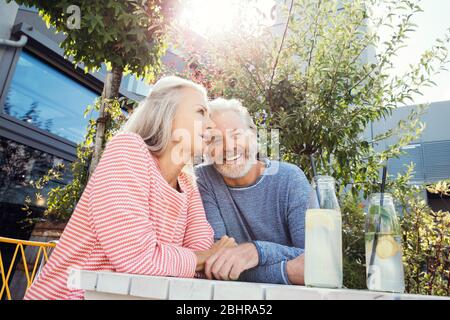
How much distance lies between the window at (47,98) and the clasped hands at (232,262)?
4.18 meters

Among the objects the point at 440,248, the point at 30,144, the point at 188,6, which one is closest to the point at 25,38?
the point at 30,144

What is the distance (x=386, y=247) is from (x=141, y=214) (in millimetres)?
606

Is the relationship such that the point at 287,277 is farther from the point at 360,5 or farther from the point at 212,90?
the point at 360,5

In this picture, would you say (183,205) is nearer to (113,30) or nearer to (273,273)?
(273,273)

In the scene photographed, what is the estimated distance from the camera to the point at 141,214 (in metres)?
0.91

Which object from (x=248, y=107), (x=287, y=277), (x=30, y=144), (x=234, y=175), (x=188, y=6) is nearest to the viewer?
(x=287, y=277)

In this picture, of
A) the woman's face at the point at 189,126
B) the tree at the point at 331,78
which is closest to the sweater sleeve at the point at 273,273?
the woman's face at the point at 189,126

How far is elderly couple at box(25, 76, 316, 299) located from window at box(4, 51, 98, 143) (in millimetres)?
3700

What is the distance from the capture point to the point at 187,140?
1.35m

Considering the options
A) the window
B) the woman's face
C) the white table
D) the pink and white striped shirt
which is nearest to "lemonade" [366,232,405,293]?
the white table

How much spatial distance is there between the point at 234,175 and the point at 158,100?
51 centimetres

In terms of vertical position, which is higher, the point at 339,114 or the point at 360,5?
the point at 360,5

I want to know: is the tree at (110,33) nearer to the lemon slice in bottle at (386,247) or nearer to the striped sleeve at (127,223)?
the striped sleeve at (127,223)

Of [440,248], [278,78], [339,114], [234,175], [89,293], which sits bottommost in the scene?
[89,293]
